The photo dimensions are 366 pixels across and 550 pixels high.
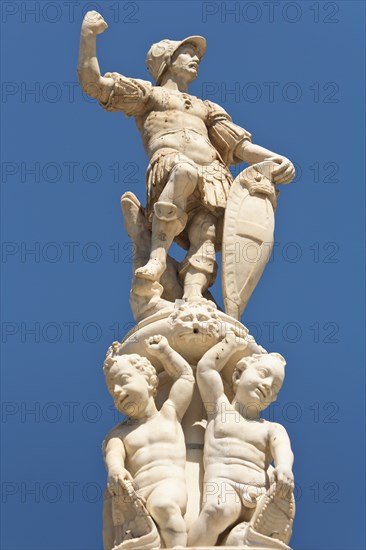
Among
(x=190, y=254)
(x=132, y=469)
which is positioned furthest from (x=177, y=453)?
(x=190, y=254)

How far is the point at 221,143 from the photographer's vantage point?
18000mm

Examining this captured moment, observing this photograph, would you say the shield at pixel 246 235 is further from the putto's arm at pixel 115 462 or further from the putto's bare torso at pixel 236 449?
the putto's arm at pixel 115 462

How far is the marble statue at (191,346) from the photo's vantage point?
588 inches

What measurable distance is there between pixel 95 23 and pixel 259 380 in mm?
4069

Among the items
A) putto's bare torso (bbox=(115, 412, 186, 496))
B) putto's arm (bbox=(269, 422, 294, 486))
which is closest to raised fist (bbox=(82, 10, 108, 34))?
putto's bare torso (bbox=(115, 412, 186, 496))

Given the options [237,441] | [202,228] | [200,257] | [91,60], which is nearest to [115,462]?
[237,441]

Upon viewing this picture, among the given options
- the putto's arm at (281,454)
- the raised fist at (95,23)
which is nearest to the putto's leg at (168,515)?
the putto's arm at (281,454)

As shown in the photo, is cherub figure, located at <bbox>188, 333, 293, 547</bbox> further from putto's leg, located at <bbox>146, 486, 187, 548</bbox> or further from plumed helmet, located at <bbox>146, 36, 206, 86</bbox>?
plumed helmet, located at <bbox>146, 36, 206, 86</bbox>

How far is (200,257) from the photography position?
56.2 ft

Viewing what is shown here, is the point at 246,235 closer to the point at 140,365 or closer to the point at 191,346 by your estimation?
the point at 191,346

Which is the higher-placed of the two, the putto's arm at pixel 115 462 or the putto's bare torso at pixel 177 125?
the putto's bare torso at pixel 177 125

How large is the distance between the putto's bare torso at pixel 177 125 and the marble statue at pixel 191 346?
14 mm

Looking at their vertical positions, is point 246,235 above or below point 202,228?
below

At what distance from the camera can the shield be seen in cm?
Answer: 1680
